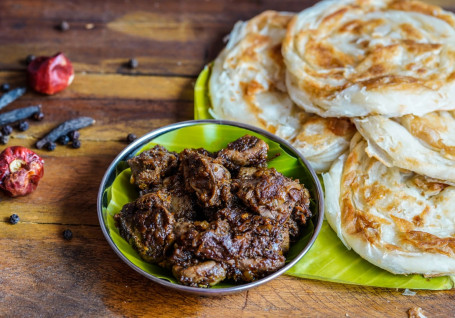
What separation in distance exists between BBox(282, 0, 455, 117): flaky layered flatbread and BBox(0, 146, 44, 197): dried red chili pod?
90.5 inches

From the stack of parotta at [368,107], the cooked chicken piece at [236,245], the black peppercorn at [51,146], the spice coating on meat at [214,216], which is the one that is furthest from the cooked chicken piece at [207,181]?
the black peppercorn at [51,146]

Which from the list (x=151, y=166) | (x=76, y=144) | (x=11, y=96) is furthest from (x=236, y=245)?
(x=11, y=96)

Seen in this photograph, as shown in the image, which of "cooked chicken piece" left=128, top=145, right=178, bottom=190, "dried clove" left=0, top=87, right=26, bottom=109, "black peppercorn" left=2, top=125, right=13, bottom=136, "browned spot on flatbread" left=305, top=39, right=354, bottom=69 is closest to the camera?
"cooked chicken piece" left=128, top=145, right=178, bottom=190

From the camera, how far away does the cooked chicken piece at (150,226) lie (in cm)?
327

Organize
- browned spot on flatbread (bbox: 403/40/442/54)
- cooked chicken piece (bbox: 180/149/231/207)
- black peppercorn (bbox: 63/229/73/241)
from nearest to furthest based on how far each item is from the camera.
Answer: cooked chicken piece (bbox: 180/149/231/207), black peppercorn (bbox: 63/229/73/241), browned spot on flatbread (bbox: 403/40/442/54)

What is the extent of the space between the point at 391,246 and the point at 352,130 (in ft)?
3.62

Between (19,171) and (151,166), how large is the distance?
4.02 ft

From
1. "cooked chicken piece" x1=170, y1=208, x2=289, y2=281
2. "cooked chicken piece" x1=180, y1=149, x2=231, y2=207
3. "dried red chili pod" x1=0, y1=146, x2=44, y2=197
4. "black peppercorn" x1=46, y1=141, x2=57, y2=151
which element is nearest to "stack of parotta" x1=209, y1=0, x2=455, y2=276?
"cooked chicken piece" x1=170, y1=208, x2=289, y2=281

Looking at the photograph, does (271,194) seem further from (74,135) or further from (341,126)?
(74,135)

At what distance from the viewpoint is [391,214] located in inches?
146

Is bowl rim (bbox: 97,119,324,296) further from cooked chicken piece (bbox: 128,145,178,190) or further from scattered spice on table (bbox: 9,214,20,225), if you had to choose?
scattered spice on table (bbox: 9,214,20,225)

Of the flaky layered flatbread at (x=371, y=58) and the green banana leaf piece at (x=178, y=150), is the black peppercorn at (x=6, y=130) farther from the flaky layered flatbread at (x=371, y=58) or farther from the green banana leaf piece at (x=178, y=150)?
the flaky layered flatbread at (x=371, y=58)

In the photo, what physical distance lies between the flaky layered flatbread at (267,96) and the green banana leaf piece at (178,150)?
0.92ft

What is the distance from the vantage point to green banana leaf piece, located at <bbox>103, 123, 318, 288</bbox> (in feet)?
11.0
